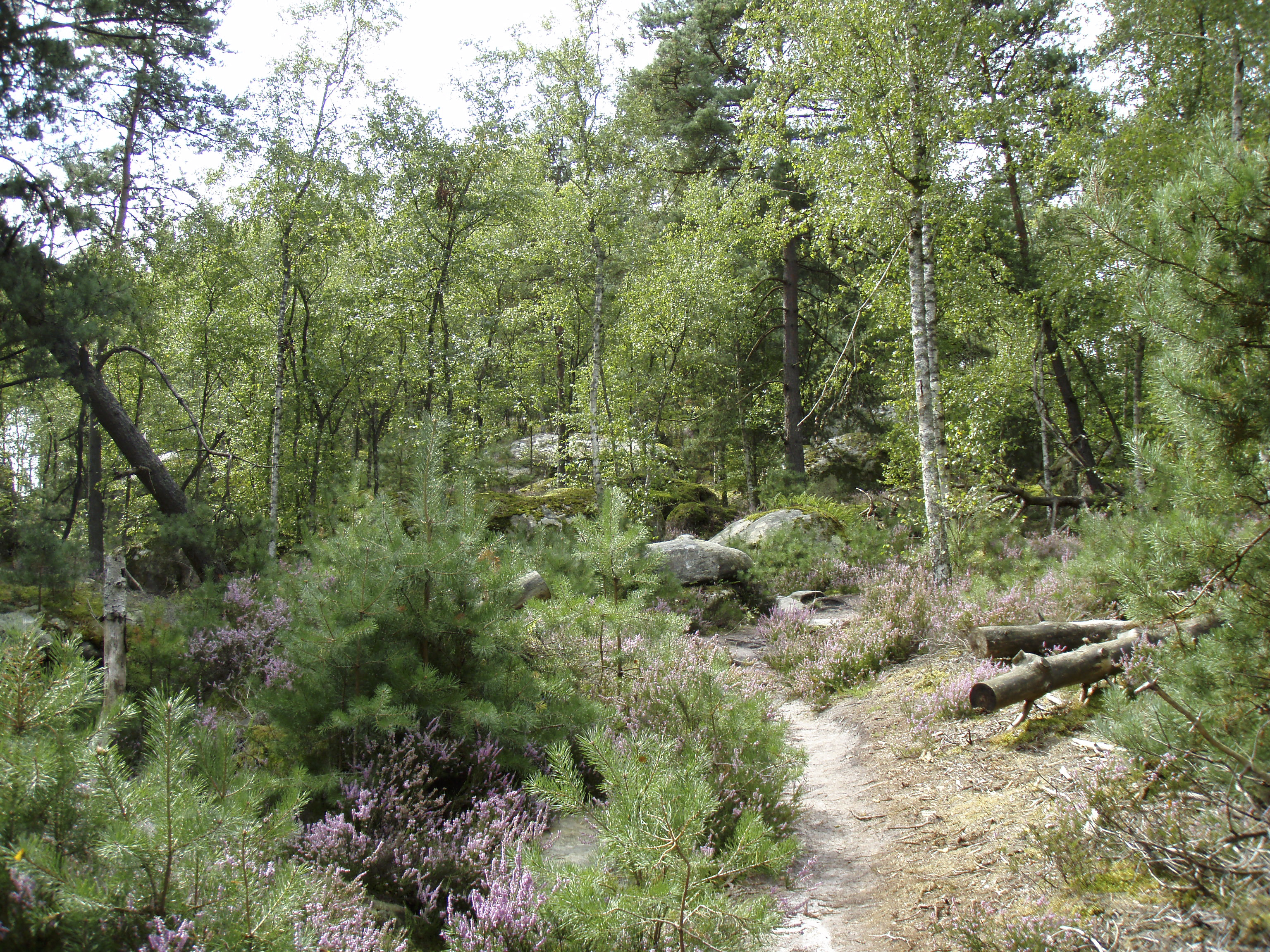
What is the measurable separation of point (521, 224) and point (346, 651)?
1717cm

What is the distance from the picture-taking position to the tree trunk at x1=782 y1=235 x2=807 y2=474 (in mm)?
19109

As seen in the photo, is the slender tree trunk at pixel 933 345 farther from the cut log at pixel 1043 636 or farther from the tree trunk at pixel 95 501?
the tree trunk at pixel 95 501

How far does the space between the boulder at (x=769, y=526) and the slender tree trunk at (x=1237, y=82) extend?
28.8 ft

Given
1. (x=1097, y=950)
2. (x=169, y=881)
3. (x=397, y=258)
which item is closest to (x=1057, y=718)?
(x=1097, y=950)

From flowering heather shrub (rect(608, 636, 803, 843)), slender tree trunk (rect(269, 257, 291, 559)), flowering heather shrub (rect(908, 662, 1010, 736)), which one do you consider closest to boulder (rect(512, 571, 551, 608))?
flowering heather shrub (rect(608, 636, 803, 843))

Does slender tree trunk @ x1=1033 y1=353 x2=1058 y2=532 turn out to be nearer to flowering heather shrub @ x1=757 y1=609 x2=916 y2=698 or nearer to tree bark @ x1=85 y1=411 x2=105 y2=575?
flowering heather shrub @ x1=757 y1=609 x2=916 y2=698

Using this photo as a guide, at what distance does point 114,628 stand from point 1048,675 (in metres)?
6.25

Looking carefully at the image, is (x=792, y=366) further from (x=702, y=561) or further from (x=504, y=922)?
(x=504, y=922)

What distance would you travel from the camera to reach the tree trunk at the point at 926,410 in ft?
29.6

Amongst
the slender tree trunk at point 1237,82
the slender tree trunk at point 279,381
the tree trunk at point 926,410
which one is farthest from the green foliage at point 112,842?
the slender tree trunk at point 279,381

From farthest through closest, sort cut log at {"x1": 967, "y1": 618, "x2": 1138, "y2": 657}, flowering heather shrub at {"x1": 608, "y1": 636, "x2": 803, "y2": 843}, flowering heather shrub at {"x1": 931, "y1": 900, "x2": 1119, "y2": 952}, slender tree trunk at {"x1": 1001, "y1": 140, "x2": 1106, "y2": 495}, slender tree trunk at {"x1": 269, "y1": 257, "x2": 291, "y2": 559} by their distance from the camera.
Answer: slender tree trunk at {"x1": 269, "y1": 257, "x2": 291, "y2": 559} < slender tree trunk at {"x1": 1001, "y1": 140, "x2": 1106, "y2": 495} < cut log at {"x1": 967, "y1": 618, "x2": 1138, "y2": 657} < flowering heather shrub at {"x1": 608, "y1": 636, "x2": 803, "y2": 843} < flowering heather shrub at {"x1": 931, "y1": 900, "x2": 1119, "y2": 952}

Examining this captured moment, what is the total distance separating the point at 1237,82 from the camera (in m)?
10.1

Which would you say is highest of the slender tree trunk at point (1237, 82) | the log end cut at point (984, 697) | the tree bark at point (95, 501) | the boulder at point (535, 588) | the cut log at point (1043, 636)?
the slender tree trunk at point (1237, 82)

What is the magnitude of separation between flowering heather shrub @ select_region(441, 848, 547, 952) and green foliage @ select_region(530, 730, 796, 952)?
0.09m
